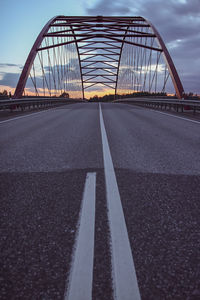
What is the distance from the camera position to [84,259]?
4.83ft

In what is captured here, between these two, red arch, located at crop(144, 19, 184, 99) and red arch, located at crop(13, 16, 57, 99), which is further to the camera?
red arch, located at crop(13, 16, 57, 99)

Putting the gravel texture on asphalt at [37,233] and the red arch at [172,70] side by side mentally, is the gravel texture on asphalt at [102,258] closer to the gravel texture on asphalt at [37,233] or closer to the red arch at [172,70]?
the gravel texture on asphalt at [37,233]

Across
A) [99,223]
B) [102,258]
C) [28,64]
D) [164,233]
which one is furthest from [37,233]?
[28,64]

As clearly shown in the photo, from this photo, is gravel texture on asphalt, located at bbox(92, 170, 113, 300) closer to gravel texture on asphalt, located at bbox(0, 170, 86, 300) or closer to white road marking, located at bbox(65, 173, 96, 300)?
white road marking, located at bbox(65, 173, 96, 300)

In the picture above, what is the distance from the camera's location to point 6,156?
415 cm

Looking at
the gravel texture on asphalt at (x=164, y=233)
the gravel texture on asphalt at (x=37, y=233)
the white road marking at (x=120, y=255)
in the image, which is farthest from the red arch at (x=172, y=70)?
the white road marking at (x=120, y=255)

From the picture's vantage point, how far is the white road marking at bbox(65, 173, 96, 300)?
1.22 m

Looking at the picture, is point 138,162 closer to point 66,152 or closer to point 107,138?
point 66,152

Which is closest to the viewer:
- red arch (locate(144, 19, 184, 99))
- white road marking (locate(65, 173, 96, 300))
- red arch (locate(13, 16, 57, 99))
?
white road marking (locate(65, 173, 96, 300))

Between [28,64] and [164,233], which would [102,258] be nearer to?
[164,233]

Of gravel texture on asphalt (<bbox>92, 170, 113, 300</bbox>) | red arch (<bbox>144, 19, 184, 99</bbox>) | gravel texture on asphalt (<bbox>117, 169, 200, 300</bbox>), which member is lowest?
gravel texture on asphalt (<bbox>117, 169, 200, 300</bbox>)

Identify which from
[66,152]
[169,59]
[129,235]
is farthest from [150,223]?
[169,59]

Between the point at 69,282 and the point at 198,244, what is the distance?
94 centimetres

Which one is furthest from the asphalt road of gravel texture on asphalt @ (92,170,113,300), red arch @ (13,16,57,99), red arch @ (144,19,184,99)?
red arch @ (144,19,184,99)
